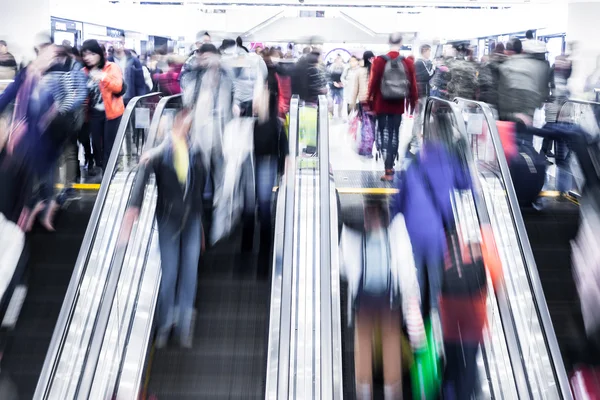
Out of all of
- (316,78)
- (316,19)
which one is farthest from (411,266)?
(316,19)

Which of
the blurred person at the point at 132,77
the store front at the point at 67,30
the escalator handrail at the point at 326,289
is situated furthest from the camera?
the store front at the point at 67,30

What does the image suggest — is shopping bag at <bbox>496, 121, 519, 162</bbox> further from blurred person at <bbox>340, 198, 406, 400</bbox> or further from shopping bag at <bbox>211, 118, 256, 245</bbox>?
blurred person at <bbox>340, 198, 406, 400</bbox>

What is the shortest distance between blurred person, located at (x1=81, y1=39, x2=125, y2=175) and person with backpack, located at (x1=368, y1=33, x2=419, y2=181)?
286cm

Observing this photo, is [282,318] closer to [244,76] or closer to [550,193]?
[244,76]

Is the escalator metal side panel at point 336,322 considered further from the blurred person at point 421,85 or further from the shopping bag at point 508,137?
the blurred person at point 421,85

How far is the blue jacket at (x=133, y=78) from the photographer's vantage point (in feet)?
31.3

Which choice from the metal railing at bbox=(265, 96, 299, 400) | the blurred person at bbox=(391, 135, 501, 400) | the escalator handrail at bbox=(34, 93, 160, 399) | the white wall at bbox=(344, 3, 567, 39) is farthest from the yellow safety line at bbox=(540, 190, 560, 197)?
the white wall at bbox=(344, 3, 567, 39)

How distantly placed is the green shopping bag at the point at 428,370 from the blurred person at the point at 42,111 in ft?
10.3

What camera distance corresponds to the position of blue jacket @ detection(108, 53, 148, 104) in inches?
375

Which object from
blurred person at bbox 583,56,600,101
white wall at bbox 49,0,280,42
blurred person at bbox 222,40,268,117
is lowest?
white wall at bbox 49,0,280,42

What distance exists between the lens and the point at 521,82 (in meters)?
6.71

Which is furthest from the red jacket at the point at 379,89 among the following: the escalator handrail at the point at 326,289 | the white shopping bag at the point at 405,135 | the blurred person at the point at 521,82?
the escalator handrail at the point at 326,289

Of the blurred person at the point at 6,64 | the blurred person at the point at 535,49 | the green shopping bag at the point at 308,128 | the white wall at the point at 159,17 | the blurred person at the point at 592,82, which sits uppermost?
the blurred person at the point at 535,49

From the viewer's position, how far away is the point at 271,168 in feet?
19.1
